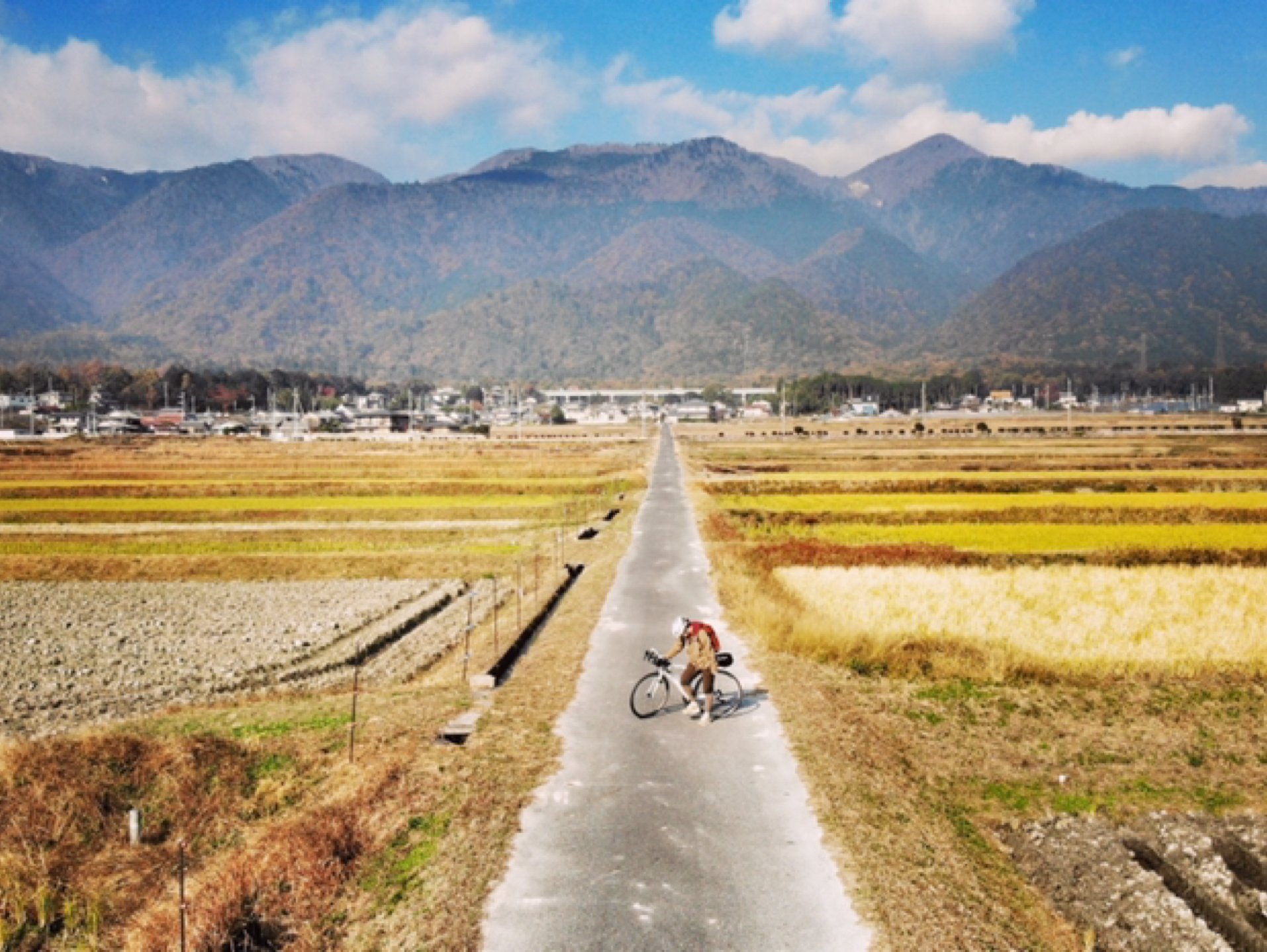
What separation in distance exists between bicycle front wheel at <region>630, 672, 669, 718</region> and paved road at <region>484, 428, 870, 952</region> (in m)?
0.19

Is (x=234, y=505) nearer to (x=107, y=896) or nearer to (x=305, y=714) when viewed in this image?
(x=305, y=714)

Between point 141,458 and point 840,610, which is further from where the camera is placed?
point 141,458

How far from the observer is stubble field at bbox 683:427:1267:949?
962 cm

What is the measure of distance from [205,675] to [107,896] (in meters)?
10.4

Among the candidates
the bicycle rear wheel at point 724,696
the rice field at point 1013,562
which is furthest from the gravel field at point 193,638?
the rice field at point 1013,562

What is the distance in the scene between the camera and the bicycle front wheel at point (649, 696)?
48.2 feet

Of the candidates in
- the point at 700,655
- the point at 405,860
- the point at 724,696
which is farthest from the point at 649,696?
the point at 405,860

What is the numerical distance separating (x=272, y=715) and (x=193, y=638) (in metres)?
8.95

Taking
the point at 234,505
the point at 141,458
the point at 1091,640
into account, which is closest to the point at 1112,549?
the point at 1091,640

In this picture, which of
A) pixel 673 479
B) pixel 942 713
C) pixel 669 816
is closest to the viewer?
pixel 669 816

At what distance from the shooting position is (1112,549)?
32.5 meters

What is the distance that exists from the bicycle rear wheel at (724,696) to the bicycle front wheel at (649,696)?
1.68ft

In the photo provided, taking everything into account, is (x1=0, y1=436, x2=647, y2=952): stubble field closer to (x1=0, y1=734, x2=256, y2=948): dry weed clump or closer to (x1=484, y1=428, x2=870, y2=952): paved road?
(x1=0, y1=734, x2=256, y2=948): dry weed clump

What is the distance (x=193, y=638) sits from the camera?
924 inches
